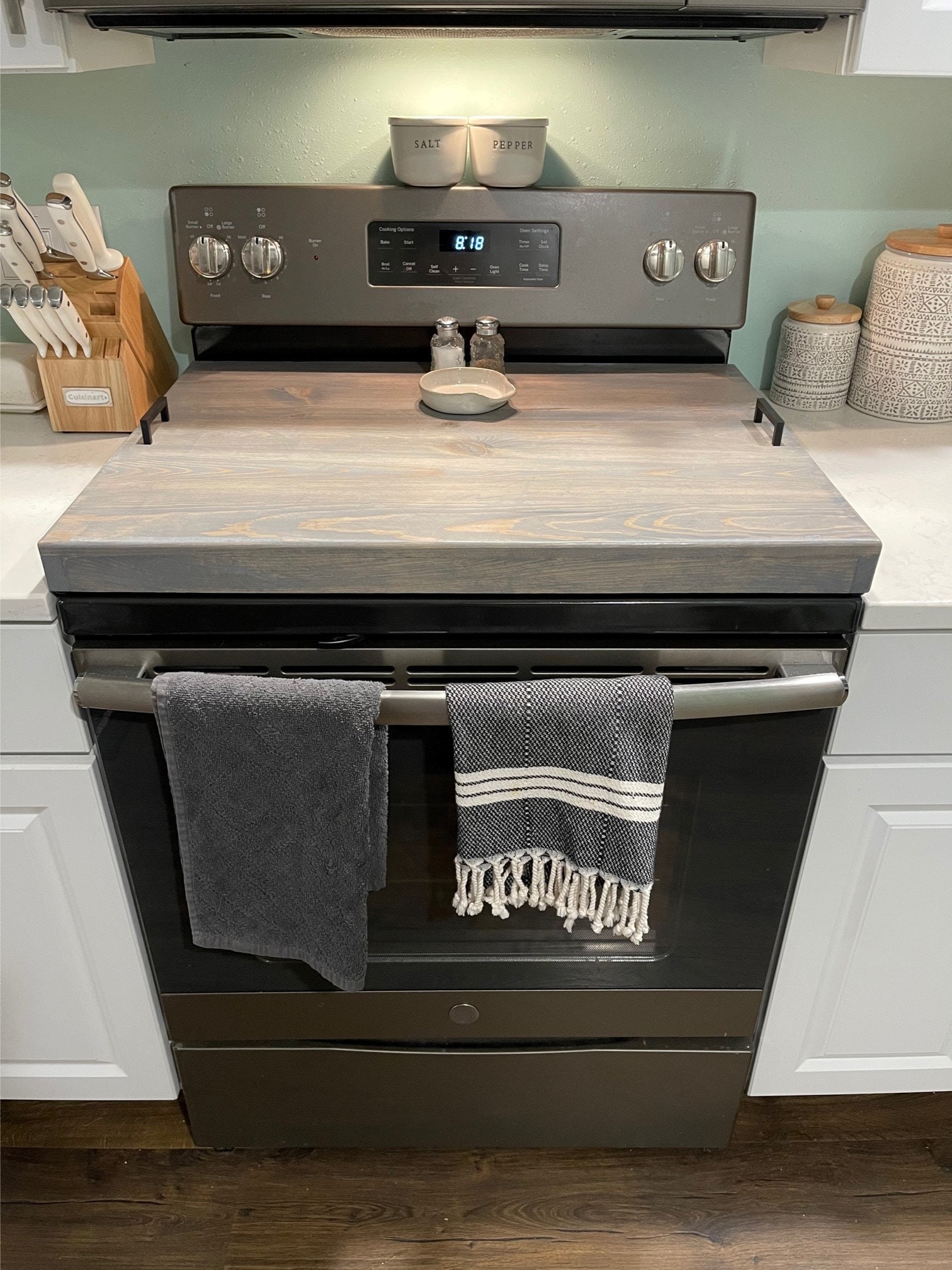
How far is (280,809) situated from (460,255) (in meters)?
0.76

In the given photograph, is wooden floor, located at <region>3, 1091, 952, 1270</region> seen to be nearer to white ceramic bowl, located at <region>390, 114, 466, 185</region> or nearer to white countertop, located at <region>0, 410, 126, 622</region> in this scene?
white countertop, located at <region>0, 410, 126, 622</region>

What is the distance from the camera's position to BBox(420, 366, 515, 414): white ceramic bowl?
1201mm

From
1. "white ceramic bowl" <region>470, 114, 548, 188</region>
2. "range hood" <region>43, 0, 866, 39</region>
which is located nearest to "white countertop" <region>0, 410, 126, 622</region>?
"range hood" <region>43, 0, 866, 39</region>

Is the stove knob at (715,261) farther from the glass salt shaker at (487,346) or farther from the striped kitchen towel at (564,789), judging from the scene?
the striped kitchen towel at (564,789)

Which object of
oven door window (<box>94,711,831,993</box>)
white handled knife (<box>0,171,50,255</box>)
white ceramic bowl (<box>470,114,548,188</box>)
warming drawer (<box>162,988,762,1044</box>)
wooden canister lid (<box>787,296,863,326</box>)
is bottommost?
warming drawer (<box>162,988,762,1044</box>)

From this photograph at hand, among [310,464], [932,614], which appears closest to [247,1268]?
[310,464]

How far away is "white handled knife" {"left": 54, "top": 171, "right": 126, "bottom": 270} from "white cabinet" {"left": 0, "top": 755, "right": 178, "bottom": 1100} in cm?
64

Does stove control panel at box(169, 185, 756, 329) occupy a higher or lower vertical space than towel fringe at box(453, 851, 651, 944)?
higher

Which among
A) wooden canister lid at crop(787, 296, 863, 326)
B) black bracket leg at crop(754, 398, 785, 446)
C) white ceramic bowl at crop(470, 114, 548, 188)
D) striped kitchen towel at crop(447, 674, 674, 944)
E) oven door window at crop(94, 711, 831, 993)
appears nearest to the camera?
striped kitchen towel at crop(447, 674, 674, 944)

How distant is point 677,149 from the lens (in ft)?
4.43

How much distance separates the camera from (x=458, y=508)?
39.0 inches

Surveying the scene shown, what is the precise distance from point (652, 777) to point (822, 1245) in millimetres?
825

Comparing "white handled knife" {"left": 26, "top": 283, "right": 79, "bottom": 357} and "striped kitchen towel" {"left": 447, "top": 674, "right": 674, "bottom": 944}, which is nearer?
"striped kitchen towel" {"left": 447, "top": 674, "right": 674, "bottom": 944}

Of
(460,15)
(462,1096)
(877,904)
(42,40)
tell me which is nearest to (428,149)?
(460,15)
